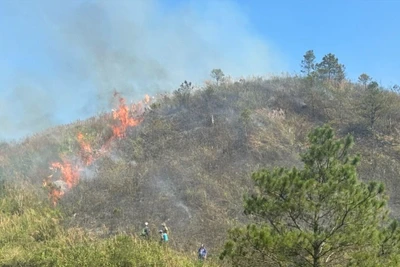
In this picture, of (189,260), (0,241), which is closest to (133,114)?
(0,241)

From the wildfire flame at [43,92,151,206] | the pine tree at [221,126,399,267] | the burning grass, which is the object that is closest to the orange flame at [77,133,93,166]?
the wildfire flame at [43,92,151,206]

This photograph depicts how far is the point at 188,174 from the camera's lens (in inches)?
1040

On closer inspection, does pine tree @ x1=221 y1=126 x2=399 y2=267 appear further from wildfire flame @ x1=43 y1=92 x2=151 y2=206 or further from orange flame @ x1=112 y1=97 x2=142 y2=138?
orange flame @ x1=112 y1=97 x2=142 y2=138

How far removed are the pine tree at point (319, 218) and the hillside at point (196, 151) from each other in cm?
853

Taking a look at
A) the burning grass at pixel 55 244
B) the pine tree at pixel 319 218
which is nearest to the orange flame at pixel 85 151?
the burning grass at pixel 55 244

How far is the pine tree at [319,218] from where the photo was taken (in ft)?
35.2

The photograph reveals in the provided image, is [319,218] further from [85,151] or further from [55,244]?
[85,151]

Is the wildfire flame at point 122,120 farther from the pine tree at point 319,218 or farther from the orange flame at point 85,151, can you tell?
the pine tree at point 319,218

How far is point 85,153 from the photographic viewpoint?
30547 millimetres

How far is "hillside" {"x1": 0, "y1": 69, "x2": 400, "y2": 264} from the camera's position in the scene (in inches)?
911

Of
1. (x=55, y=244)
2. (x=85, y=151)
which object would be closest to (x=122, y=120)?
(x=85, y=151)

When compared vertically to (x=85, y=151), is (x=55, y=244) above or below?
below

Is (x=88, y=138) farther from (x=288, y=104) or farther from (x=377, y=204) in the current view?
(x=377, y=204)

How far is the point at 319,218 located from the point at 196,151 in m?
17.8
